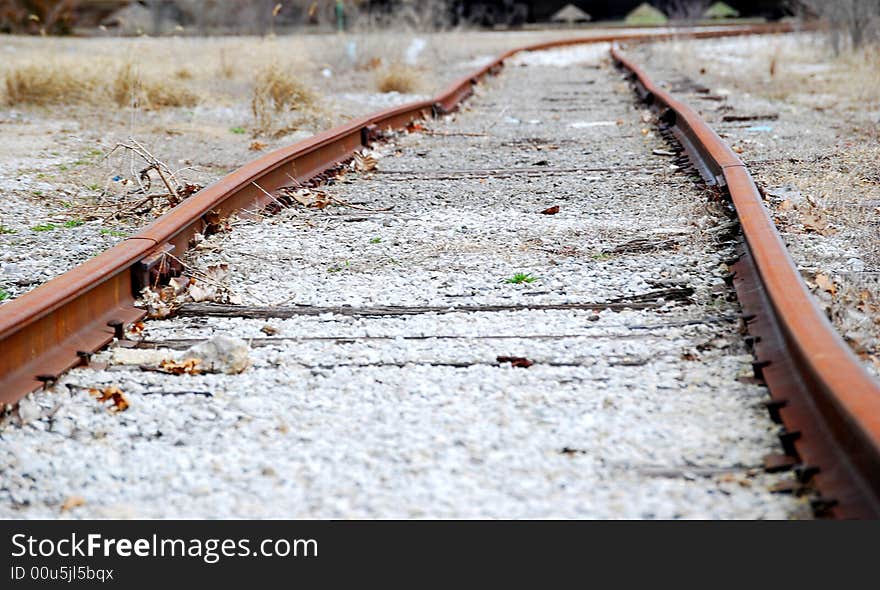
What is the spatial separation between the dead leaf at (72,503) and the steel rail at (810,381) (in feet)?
4.87

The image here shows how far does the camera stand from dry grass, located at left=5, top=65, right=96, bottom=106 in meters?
9.86

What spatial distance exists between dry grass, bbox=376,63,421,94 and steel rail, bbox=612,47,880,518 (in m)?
8.38

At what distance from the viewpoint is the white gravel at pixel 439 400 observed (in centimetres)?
227

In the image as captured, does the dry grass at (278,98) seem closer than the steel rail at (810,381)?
No

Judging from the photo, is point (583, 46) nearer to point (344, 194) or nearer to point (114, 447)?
point (344, 194)

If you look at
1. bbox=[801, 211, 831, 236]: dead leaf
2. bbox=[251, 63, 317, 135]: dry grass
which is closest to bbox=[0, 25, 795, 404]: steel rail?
bbox=[801, 211, 831, 236]: dead leaf

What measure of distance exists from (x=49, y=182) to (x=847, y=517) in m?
5.06

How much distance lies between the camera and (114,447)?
2.57 meters

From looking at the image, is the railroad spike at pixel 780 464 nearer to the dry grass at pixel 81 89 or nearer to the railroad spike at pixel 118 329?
the railroad spike at pixel 118 329

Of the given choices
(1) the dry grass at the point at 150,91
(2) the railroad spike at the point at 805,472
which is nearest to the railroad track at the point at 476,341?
(2) the railroad spike at the point at 805,472

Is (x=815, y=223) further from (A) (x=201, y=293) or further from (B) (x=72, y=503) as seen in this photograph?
(B) (x=72, y=503)

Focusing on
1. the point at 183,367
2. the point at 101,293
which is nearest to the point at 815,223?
the point at 183,367

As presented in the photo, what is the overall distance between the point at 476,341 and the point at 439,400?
484mm
